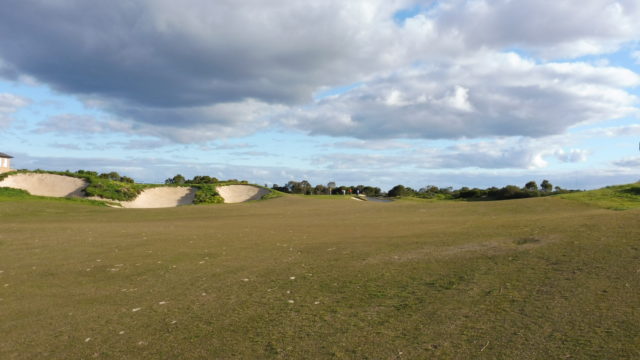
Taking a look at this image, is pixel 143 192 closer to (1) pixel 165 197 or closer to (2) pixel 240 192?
(1) pixel 165 197

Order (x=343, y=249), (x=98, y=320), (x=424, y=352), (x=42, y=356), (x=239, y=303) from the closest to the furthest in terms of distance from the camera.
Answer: (x=424, y=352), (x=42, y=356), (x=98, y=320), (x=239, y=303), (x=343, y=249)

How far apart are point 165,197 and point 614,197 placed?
46.7m

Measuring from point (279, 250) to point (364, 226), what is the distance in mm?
8657

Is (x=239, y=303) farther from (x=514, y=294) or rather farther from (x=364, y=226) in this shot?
(x=364, y=226)

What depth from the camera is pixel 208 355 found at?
6.16 meters

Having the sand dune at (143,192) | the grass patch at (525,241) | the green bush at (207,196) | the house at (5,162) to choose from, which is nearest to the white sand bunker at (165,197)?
the sand dune at (143,192)

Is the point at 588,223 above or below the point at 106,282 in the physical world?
above

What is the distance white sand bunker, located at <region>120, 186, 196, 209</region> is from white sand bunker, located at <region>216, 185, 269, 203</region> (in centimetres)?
387

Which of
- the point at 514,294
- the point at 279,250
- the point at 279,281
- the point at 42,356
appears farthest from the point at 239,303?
the point at 279,250

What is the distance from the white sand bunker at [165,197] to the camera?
51.2 meters

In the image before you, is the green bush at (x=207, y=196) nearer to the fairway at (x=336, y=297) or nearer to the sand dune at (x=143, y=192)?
the sand dune at (x=143, y=192)

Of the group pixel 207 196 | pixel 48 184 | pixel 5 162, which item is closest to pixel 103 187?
pixel 48 184

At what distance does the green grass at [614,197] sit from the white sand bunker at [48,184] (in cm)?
4962

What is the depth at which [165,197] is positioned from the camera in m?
53.0
